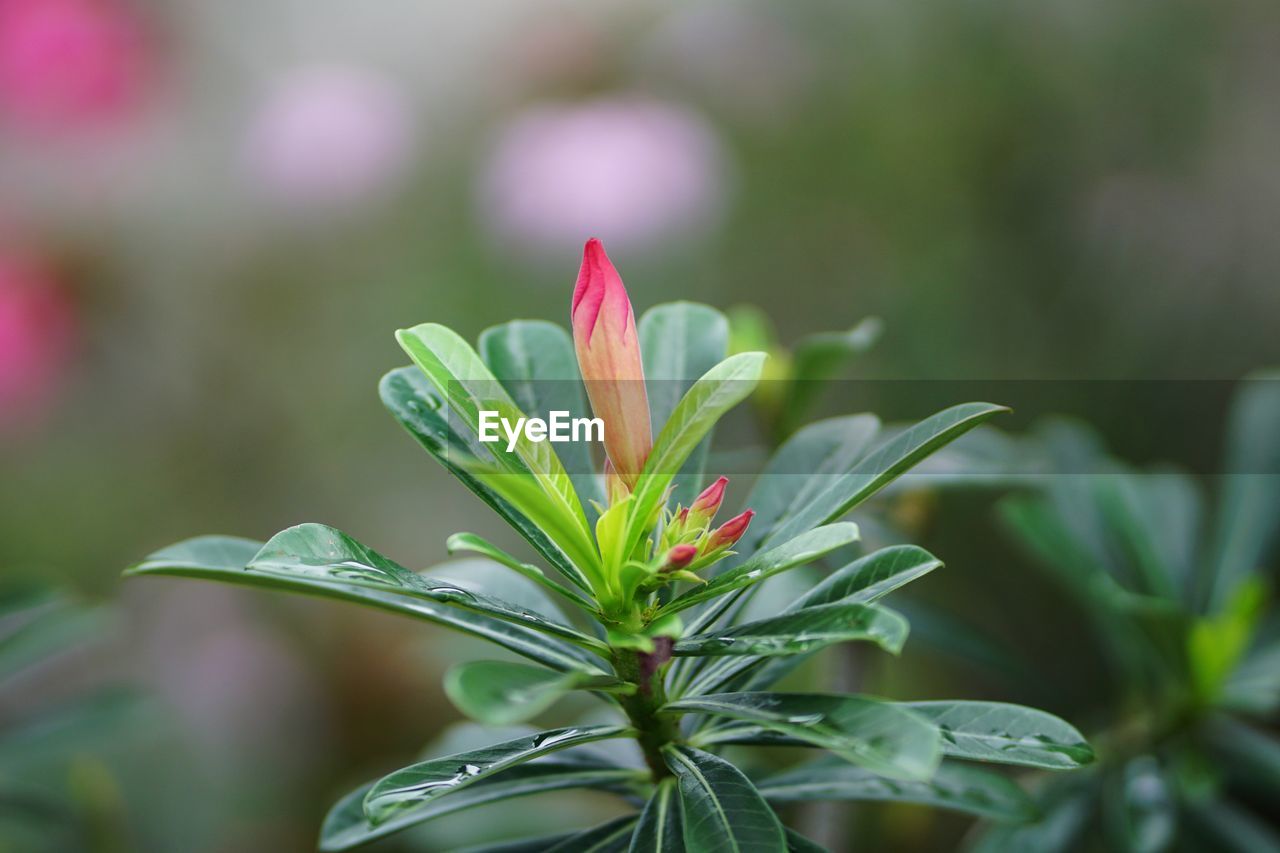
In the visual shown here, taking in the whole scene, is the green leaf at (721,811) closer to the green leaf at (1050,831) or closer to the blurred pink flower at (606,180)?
the green leaf at (1050,831)

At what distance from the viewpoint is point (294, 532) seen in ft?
1.08

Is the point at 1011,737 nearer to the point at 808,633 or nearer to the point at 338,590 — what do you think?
the point at 808,633

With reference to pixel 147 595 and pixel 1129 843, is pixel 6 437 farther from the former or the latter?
pixel 1129 843

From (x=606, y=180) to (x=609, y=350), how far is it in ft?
4.42

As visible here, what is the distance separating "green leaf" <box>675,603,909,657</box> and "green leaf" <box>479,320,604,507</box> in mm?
114

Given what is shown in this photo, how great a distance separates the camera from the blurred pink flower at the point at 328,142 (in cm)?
185

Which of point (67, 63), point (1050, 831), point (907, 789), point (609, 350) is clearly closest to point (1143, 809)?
point (1050, 831)

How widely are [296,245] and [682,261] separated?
0.83 m

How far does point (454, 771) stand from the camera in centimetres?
35

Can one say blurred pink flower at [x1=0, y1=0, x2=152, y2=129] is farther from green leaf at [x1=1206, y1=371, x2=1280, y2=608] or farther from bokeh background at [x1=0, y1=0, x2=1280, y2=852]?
green leaf at [x1=1206, y1=371, x2=1280, y2=608]

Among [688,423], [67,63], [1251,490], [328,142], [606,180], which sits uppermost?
[67,63]

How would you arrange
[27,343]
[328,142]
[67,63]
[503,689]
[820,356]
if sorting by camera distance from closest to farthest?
[503,689], [820,356], [27,343], [67,63], [328,142]

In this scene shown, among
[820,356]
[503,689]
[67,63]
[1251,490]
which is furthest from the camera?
[67,63]

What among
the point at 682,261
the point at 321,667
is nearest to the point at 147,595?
the point at 321,667
